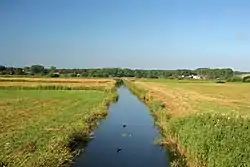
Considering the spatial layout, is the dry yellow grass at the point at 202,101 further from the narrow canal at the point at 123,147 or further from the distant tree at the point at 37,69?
the distant tree at the point at 37,69

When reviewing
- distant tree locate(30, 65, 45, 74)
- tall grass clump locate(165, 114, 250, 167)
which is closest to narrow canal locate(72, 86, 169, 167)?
tall grass clump locate(165, 114, 250, 167)

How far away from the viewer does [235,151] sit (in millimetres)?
10711

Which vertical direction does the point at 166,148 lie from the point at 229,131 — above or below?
below

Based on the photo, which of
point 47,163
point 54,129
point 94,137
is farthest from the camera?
point 94,137

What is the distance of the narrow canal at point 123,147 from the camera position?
16.6 m

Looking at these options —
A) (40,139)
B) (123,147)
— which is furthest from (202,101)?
(40,139)

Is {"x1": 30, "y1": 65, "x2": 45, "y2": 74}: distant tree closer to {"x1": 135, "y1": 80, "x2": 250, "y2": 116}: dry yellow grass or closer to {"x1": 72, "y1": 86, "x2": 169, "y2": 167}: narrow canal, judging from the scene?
{"x1": 135, "y1": 80, "x2": 250, "y2": 116}: dry yellow grass

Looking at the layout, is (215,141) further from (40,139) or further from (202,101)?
(202,101)

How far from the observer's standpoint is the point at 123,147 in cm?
2022

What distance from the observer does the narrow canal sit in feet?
54.6

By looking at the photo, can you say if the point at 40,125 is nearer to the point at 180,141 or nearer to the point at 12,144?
the point at 12,144

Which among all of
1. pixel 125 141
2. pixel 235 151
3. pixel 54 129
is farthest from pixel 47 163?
pixel 125 141

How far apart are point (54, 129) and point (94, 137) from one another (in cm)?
263

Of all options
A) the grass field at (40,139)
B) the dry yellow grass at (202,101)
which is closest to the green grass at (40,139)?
the grass field at (40,139)
